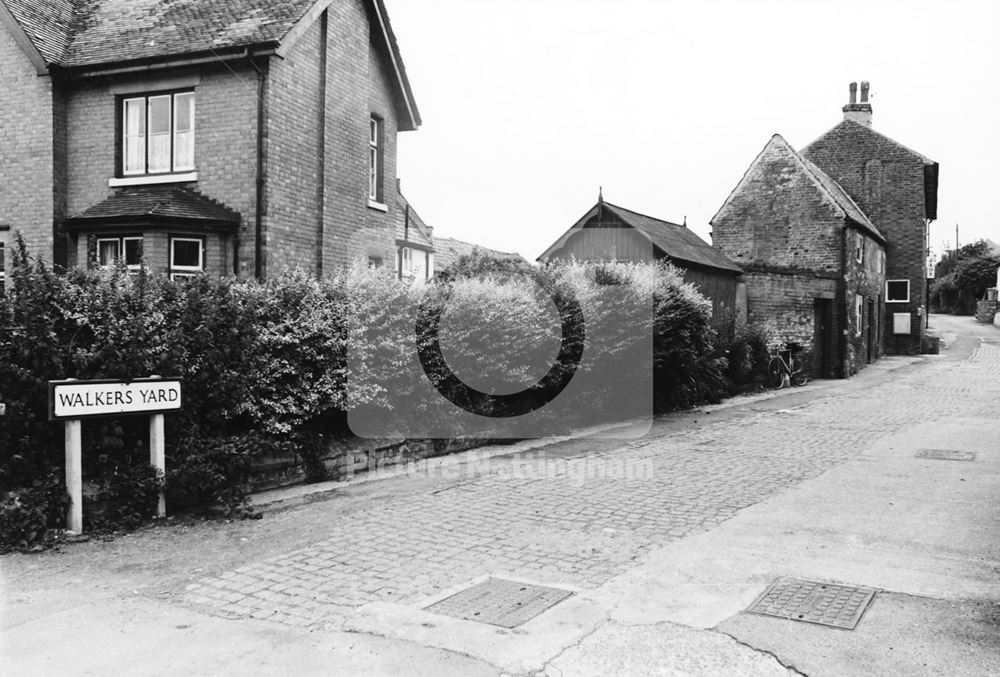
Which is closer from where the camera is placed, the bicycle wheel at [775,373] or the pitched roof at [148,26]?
the pitched roof at [148,26]

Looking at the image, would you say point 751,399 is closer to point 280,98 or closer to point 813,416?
point 813,416

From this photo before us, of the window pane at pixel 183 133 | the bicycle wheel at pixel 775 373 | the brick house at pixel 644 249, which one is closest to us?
the window pane at pixel 183 133

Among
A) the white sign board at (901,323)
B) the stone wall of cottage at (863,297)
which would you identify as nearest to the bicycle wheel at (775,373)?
the stone wall of cottage at (863,297)

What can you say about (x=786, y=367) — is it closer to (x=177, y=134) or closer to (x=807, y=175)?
(x=807, y=175)

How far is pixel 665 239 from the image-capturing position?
995 inches

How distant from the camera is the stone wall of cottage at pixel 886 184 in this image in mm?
37094

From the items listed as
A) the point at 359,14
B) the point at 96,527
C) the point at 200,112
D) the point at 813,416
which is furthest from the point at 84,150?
the point at 813,416

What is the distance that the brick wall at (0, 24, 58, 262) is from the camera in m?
17.1

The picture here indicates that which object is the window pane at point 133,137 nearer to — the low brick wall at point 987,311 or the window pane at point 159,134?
the window pane at point 159,134

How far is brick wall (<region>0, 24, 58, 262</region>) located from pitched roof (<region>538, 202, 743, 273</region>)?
46.8ft

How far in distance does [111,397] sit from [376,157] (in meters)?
14.4

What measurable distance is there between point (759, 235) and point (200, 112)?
2181 cm

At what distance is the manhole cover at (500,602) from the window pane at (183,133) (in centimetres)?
1388

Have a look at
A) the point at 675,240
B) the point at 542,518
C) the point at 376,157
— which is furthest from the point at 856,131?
the point at 542,518
